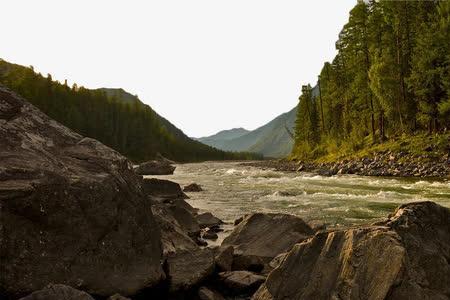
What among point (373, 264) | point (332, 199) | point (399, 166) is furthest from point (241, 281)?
point (399, 166)

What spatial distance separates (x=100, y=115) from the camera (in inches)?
5276

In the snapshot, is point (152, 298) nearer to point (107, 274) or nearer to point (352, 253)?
point (107, 274)

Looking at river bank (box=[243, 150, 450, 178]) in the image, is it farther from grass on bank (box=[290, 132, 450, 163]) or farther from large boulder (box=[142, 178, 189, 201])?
large boulder (box=[142, 178, 189, 201])

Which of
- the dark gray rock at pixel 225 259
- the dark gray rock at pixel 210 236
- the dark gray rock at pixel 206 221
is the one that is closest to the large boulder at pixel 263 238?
the dark gray rock at pixel 225 259

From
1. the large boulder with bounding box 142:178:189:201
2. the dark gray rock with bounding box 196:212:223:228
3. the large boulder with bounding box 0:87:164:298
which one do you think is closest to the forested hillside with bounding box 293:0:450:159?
the large boulder with bounding box 142:178:189:201

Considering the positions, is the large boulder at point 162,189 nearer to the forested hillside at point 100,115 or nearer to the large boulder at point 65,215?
the large boulder at point 65,215

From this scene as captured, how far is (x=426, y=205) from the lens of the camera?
347 inches

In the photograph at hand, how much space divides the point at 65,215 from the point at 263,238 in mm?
6006

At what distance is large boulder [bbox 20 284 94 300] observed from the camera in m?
6.31

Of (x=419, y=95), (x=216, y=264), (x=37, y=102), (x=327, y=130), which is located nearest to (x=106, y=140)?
(x=37, y=102)

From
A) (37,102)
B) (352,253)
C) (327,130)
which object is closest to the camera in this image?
(352,253)

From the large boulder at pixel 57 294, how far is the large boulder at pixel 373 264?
10.6 feet

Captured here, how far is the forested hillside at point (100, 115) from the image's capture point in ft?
358

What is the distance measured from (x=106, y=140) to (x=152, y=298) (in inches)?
4856
